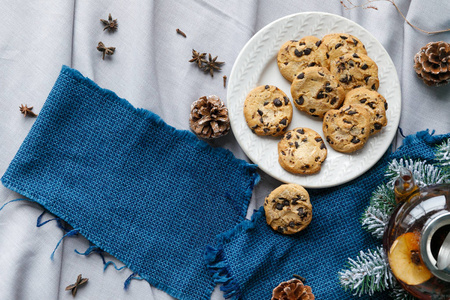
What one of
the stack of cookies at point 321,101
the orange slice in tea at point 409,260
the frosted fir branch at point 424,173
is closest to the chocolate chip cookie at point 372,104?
the stack of cookies at point 321,101

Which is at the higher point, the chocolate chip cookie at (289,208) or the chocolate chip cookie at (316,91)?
the chocolate chip cookie at (316,91)

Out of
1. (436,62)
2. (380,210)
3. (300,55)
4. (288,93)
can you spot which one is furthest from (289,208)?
(436,62)

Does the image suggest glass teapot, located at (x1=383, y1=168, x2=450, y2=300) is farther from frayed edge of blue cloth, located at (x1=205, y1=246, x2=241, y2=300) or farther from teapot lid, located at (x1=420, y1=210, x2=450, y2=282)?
frayed edge of blue cloth, located at (x1=205, y1=246, x2=241, y2=300)

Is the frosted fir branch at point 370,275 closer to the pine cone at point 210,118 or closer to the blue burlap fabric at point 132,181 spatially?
the blue burlap fabric at point 132,181

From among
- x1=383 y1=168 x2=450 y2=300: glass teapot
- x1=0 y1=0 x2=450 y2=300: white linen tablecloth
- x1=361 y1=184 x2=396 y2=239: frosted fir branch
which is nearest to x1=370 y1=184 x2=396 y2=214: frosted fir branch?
x1=361 y1=184 x2=396 y2=239: frosted fir branch

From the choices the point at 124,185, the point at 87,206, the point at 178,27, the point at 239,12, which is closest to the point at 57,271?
the point at 87,206

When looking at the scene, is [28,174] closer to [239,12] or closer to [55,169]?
[55,169]
